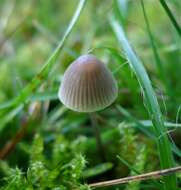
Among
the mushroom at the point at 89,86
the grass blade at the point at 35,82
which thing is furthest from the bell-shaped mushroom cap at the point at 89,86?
the grass blade at the point at 35,82

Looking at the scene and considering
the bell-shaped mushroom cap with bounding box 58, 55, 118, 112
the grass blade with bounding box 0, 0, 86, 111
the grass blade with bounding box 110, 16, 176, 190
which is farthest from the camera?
the grass blade with bounding box 0, 0, 86, 111

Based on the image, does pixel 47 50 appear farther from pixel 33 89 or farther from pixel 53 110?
pixel 33 89

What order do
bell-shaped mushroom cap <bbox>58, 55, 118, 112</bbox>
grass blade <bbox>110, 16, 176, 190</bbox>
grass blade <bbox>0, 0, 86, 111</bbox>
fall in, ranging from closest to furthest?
grass blade <bbox>110, 16, 176, 190</bbox>, bell-shaped mushroom cap <bbox>58, 55, 118, 112</bbox>, grass blade <bbox>0, 0, 86, 111</bbox>

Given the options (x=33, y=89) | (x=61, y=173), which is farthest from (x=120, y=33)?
(x=61, y=173)

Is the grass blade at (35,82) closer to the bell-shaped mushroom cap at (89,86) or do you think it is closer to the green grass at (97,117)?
the green grass at (97,117)

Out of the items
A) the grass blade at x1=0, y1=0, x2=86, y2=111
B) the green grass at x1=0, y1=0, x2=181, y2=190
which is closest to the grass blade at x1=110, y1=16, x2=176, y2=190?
the green grass at x1=0, y1=0, x2=181, y2=190

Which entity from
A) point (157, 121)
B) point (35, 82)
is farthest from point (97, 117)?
point (157, 121)

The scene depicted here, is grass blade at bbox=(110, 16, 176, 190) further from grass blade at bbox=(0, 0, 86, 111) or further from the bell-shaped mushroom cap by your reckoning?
grass blade at bbox=(0, 0, 86, 111)

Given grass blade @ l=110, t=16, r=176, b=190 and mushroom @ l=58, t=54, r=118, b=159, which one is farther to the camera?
mushroom @ l=58, t=54, r=118, b=159

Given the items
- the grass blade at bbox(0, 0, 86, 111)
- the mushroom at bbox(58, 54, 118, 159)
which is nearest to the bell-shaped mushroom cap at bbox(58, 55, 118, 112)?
the mushroom at bbox(58, 54, 118, 159)
